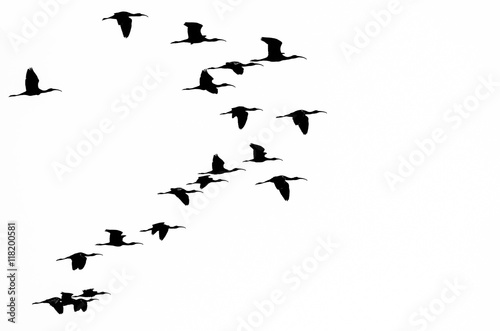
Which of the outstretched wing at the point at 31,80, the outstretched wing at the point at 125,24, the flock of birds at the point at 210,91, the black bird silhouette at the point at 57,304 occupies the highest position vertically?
the outstretched wing at the point at 125,24

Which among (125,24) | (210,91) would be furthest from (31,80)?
(210,91)

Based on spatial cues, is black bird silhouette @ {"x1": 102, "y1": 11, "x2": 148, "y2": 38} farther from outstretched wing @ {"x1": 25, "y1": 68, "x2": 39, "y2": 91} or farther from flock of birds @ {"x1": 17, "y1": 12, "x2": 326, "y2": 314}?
outstretched wing @ {"x1": 25, "y1": 68, "x2": 39, "y2": 91}

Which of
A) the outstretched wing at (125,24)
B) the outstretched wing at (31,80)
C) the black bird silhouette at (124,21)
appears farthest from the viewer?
the outstretched wing at (125,24)

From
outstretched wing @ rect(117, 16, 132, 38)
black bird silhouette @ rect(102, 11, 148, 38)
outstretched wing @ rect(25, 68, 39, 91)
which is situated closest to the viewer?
outstretched wing @ rect(25, 68, 39, 91)

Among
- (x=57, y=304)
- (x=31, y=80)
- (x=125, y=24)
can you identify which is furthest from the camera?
(x=125, y=24)

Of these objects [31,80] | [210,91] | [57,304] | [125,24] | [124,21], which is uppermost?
[124,21]

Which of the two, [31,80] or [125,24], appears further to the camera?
[125,24]

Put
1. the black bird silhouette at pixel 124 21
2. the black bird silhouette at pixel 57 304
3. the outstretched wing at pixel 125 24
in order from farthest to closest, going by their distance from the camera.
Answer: the outstretched wing at pixel 125 24 → the black bird silhouette at pixel 124 21 → the black bird silhouette at pixel 57 304

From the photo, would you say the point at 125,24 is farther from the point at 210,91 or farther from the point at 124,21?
the point at 210,91

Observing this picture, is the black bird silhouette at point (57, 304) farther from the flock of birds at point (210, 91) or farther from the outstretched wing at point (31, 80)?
the outstretched wing at point (31, 80)

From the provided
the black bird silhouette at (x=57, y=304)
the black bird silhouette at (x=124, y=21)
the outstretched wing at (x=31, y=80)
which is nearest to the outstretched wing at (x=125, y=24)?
the black bird silhouette at (x=124, y=21)

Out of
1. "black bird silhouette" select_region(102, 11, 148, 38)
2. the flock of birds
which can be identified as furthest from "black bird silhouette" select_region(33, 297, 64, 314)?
"black bird silhouette" select_region(102, 11, 148, 38)

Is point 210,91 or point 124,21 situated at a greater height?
point 124,21

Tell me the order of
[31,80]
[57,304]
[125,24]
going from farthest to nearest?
[125,24], [57,304], [31,80]
